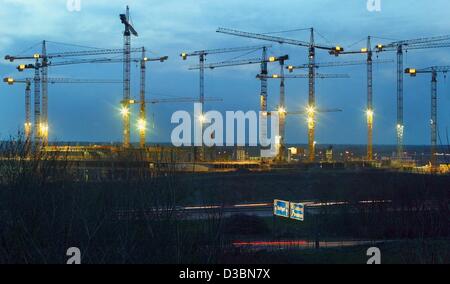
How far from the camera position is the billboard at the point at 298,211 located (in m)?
21.8

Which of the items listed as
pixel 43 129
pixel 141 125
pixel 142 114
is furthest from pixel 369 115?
pixel 43 129

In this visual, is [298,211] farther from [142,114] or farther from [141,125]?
[142,114]

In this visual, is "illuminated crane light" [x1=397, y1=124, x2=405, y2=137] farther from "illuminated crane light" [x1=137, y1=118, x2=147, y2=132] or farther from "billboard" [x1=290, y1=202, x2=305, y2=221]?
"billboard" [x1=290, y1=202, x2=305, y2=221]

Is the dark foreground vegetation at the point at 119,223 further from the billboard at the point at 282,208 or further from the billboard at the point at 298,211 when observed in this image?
the billboard at the point at 282,208

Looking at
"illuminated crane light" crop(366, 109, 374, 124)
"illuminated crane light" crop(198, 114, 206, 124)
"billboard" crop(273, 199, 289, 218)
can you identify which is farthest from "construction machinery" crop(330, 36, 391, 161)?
"billboard" crop(273, 199, 289, 218)

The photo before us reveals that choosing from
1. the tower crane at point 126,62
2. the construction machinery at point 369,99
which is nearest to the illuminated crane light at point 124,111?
the tower crane at point 126,62

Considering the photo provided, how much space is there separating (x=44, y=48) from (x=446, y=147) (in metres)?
116

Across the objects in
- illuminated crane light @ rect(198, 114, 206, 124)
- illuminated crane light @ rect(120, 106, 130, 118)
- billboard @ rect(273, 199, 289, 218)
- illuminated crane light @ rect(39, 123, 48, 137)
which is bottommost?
billboard @ rect(273, 199, 289, 218)

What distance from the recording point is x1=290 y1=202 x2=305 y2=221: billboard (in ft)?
71.6

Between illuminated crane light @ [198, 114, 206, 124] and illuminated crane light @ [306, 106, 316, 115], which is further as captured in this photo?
illuminated crane light @ [198, 114, 206, 124]

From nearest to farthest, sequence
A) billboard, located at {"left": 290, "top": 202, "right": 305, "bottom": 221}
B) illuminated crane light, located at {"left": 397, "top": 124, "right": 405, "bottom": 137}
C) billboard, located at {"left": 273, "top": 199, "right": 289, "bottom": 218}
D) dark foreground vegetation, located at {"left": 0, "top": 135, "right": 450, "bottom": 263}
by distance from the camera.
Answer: dark foreground vegetation, located at {"left": 0, "top": 135, "right": 450, "bottom": 263}, billboard, located at {"left": 290, "top": 202, "right": 305, "bottom": 221}, billboard, located at {"left": 273, "top": 199, "right": 289, "bottom": 218}, illuminated crane light, located at {"left": 397, "top": 124, "right": 405, "bottom": 137}

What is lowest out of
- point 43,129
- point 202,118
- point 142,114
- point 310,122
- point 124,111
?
point 43,129

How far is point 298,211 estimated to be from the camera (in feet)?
72.3
